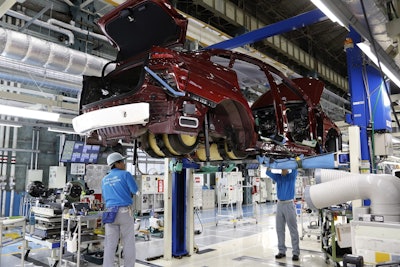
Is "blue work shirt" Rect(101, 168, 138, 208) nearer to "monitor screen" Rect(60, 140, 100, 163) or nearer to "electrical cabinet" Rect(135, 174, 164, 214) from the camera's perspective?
"monitor screen" Rect(60, 140, 100, 163)

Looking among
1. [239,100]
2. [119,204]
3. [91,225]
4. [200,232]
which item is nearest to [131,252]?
[119,204]

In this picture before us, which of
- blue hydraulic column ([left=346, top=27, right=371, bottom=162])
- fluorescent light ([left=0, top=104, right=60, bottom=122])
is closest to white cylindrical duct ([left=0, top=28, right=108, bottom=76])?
fluorescent light ([left=0, top=104, right=60, bottom=122])

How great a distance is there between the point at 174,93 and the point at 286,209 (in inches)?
166

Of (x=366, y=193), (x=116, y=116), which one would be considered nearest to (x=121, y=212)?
(x=116, y=116)

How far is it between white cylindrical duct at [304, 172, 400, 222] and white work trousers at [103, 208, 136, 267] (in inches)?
134

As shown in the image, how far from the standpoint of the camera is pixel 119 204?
4992 mm

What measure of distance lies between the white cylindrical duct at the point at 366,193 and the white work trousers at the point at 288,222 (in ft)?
13.4

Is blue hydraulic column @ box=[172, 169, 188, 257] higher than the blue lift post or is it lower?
lower

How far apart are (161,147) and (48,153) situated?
10.5 m

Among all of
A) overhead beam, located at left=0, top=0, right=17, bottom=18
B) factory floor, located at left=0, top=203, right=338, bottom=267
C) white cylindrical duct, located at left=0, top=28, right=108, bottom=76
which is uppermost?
white cylindrical duct, located at left=0, top=28, right=108, bottom=76

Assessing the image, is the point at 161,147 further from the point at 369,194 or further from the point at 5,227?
the point at 5,227

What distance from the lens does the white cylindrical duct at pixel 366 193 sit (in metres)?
2.13

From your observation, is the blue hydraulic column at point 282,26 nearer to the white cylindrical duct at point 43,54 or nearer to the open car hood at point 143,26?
the open car hood at point 143,26

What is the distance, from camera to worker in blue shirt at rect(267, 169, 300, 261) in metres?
6.12
